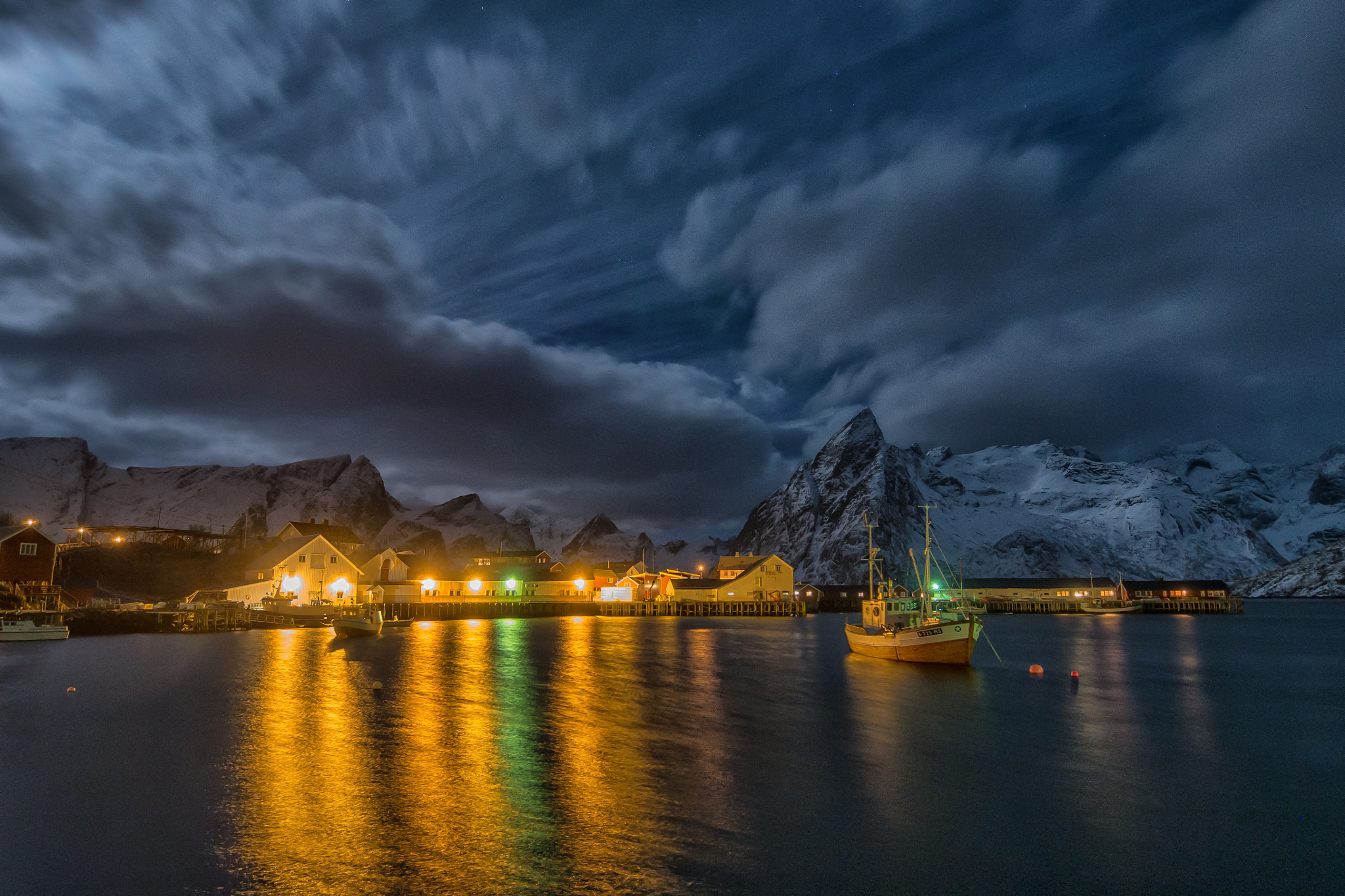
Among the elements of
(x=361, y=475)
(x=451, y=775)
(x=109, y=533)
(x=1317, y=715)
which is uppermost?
(x=361, y=475)

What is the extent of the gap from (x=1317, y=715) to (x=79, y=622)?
91.3 metres

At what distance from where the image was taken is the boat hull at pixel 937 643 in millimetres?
47438

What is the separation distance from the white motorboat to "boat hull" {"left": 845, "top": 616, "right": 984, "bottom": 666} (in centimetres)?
6654

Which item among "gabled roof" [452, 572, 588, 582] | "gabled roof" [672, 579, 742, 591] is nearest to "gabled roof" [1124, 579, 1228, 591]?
"gabled roof" [672, 579, 742, 591]

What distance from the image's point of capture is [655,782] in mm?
18609

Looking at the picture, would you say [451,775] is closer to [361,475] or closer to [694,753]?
[694,753]

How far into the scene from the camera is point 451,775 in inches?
752

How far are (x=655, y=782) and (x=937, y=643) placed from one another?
3509 centimetres

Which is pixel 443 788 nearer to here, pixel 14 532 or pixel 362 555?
pixel 14 532

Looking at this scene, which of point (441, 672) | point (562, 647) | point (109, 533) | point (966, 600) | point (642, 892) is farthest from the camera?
point (966, 600)

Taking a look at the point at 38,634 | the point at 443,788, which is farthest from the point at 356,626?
the point at 443,788

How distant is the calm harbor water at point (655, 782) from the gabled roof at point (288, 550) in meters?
45.5

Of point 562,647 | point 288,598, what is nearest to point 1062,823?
point 562,647

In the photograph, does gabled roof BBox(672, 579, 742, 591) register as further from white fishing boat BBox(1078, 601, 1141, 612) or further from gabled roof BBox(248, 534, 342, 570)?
white fishing boat BBox(1078, 601, 1141, 612)
